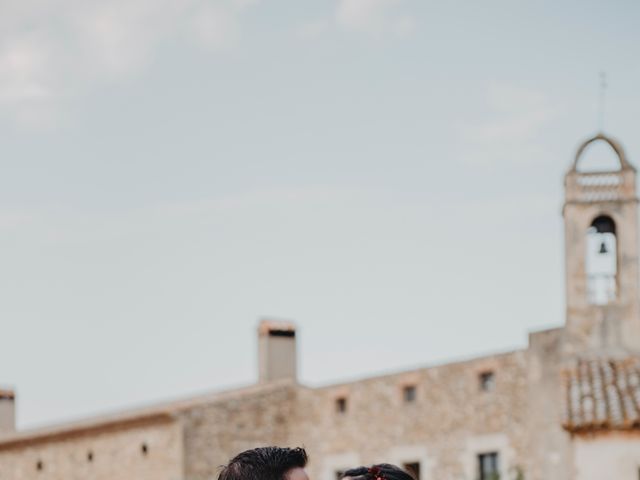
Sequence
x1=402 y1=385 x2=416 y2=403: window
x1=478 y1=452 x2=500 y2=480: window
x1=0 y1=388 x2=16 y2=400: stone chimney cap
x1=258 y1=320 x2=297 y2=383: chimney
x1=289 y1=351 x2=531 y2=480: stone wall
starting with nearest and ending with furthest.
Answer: x1=289 y1=351 x2=531 y2=480: stone wall → x1=478 y1=452 x2=500 y2=480: window → x1=402 y1=385 x2=416 y2=403: window → x1=258 y1=320 x2=297 y2=383: chimney → x1=0 y1=388 x2=16 y2=400: stone chimney cap

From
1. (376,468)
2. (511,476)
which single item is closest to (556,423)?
(511,476)

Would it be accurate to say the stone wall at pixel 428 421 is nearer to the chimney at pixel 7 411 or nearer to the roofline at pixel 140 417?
the roofline at pixel 140 417

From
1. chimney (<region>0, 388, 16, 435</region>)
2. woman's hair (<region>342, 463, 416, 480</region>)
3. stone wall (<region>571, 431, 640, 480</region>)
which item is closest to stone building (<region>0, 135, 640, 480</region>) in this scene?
stone wall (<region>571, 431, 640, 480</region>)

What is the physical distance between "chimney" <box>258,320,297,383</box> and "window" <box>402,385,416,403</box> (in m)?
3.19

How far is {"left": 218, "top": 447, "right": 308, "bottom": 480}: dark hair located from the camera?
8.55 ft

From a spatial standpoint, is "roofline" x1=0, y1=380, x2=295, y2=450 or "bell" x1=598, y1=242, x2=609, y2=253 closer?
A: "bell" x1=598, y1=242, x2=609, y2=253

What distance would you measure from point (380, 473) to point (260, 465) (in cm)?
25

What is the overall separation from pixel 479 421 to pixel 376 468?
1871 cm

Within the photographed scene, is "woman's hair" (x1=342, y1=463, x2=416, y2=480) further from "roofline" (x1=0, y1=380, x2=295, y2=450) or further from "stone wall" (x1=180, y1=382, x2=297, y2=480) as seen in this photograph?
"roofline" (x1=0, y1=380, x2=295, y2=450)

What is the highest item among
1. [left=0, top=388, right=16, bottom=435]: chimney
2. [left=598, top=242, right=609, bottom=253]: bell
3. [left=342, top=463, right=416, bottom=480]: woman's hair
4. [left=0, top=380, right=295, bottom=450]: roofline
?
[left=598, top=242, right=609, bottom=253]: bell

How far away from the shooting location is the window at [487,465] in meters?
20.8

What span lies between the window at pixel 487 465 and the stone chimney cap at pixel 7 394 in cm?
1664

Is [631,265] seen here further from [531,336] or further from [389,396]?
[389,396]

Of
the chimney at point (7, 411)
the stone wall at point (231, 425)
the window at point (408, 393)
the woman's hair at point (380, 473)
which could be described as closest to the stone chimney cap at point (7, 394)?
the chimney at point (7, 411)
